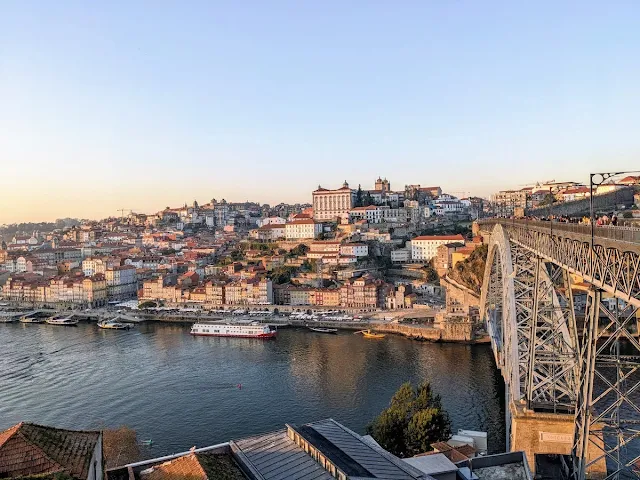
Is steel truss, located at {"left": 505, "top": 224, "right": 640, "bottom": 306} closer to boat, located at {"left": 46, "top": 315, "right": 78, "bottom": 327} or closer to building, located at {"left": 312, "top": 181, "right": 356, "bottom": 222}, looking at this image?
boat, located at {"left": 46, "top": 315, "right": 78, "bottom": 327}

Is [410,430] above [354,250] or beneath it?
beneath

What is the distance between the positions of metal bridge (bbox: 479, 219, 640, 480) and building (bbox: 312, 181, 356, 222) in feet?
79.7

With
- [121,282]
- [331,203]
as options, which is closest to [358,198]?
[331,203]

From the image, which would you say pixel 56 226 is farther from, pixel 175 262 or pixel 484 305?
pixel 484 305

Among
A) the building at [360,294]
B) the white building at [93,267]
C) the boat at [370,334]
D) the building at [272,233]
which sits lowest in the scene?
the boat at [370,334]

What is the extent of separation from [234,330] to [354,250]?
9.64 metres

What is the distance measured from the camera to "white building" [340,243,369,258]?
2694 centimetres

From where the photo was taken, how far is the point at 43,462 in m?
4.11

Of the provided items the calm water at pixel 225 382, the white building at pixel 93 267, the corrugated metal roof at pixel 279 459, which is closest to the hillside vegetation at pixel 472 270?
the calm water at pixel 225 382

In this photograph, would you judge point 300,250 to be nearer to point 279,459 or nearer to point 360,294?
point 360,294

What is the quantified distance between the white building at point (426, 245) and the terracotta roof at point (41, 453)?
75.3 feet

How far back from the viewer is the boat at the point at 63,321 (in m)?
22.3

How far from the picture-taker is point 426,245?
2723 centimetres

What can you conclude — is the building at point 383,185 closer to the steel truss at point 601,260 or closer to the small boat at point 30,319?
the small boat at point 30,319
